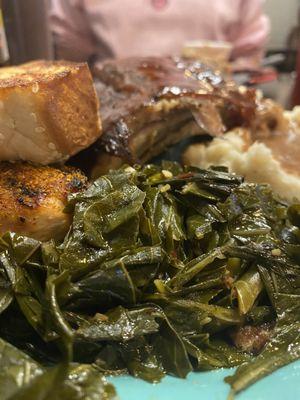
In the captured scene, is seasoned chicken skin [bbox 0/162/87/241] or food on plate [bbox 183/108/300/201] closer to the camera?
seasoned chicken skin [bbox 0/162/87/241]

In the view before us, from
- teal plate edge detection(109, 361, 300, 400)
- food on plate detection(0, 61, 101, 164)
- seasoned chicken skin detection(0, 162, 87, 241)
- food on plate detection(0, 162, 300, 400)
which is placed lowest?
teal plate edge detection(109, 361, 300, 400)

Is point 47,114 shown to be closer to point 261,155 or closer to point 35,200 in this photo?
point 35,200

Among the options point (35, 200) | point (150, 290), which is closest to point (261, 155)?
point (150, 290)

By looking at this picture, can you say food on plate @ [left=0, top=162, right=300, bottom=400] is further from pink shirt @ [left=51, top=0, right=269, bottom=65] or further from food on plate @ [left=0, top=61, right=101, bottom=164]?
pink shirt @ [left=51, top=0, right=269, bottom=65]

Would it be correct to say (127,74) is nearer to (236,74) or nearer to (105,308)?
(105,308)

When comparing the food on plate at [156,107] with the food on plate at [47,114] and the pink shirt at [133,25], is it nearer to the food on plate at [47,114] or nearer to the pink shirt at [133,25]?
the food on plate at [47,114]

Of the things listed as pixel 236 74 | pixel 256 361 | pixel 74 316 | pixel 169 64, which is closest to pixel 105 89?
pixel 169 64

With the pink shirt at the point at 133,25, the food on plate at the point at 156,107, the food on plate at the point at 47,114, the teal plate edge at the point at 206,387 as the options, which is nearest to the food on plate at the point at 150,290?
the teal plate edge at the point at 206,387

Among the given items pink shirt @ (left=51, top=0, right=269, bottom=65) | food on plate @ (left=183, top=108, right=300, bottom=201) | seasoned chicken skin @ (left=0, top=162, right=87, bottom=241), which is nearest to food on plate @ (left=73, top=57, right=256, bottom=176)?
food on plate @ (left=183, top=108, right=300, bottom=201)
